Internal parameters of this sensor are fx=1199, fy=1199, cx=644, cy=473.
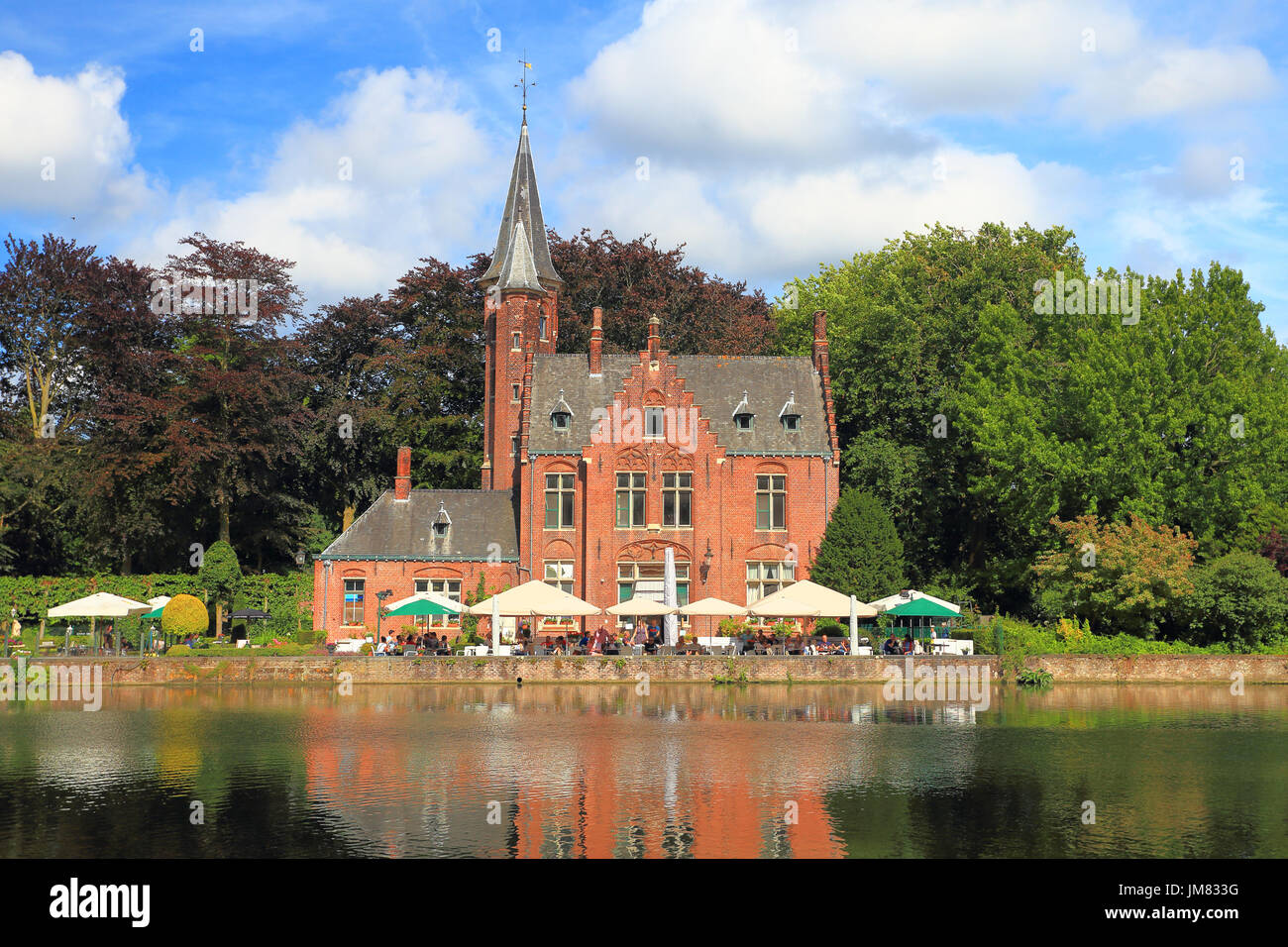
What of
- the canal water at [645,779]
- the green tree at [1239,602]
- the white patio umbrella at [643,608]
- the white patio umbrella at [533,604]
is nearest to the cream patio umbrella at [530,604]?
the white patio umbrella at [533,604]

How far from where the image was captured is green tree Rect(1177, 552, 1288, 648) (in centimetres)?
3759

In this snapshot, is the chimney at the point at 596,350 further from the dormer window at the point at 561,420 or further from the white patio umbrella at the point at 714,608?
the white patio umbrella at the point at 714,608

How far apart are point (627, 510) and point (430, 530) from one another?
7881 millimetres

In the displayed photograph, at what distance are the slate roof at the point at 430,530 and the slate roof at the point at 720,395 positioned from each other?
348 centimetres

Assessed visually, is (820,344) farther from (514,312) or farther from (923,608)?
(923,608)

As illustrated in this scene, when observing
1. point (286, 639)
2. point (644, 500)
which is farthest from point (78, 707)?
point (644, 500)

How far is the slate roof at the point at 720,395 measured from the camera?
4806cm

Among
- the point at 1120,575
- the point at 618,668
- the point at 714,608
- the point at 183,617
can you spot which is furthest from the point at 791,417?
the point at 183,617

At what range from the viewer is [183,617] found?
41.6 meters

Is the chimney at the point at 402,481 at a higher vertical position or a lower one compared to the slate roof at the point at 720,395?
lower

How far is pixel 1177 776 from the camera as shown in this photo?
20.0 m

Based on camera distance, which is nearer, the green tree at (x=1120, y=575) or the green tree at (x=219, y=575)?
the green tree at (x=1120, y=575)
